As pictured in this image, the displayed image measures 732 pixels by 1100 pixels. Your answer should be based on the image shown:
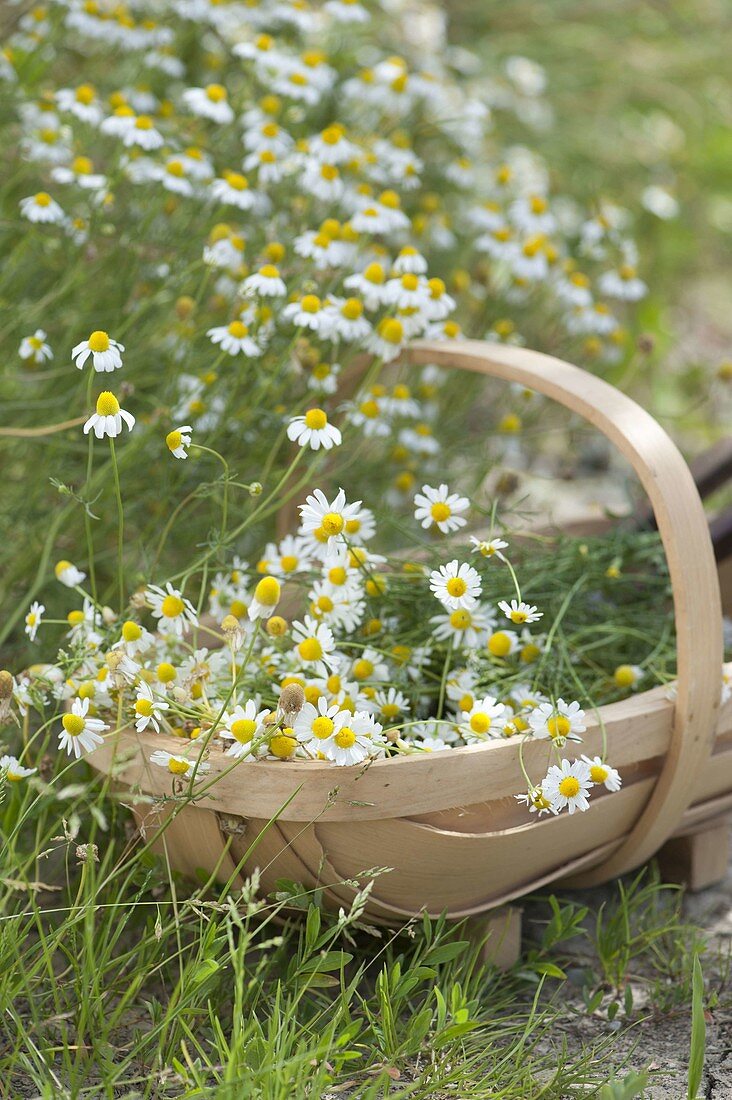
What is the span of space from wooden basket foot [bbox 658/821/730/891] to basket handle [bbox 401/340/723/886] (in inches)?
5.6

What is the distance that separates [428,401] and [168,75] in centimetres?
71

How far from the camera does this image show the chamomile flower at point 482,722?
1063 millimetres

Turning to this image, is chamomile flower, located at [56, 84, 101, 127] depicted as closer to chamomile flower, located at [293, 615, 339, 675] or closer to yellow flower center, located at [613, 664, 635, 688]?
chamomile flower, located at [293, 615, 339, 675]

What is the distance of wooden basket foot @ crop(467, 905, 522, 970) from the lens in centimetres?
119

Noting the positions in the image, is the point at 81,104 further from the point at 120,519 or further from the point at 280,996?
the point at 280,996

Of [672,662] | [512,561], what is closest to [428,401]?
[512,561]

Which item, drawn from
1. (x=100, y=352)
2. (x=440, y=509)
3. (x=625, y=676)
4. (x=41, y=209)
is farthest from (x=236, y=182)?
(x=625, y=676)

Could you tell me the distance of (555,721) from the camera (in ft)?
3.41

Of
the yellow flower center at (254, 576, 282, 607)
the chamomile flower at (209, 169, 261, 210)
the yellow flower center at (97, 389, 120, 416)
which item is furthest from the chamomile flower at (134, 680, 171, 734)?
the chamomile flower at (209, 169, 261, 210)

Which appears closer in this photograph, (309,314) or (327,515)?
(327,515)

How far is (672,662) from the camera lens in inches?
53.5

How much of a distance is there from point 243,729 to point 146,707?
0.29 feet

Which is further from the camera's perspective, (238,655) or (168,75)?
(168,75)

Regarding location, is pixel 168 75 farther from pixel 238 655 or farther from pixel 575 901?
pixel 575 901
